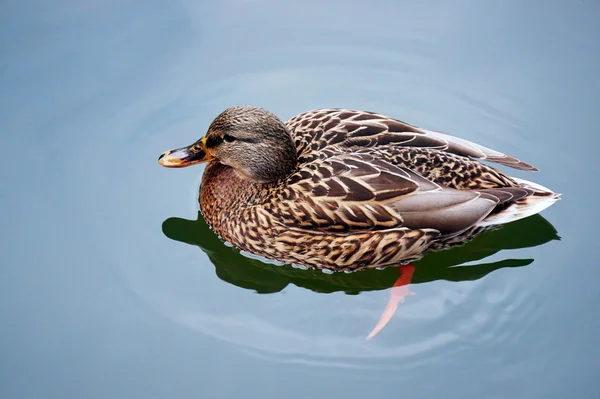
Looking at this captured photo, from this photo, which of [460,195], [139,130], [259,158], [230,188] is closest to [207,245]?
[230,188]

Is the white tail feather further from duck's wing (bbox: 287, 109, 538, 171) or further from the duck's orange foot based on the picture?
the duck's orange foot

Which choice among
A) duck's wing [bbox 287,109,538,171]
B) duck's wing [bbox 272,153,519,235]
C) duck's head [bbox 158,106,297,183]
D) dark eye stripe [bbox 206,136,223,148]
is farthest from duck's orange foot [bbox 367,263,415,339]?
dark eye stripe [bbox 206,136,223,148]

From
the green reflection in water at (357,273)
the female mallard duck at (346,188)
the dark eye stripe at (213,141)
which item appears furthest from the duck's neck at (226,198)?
the dark eye stripe at (213,141)

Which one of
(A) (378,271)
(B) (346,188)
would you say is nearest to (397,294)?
(A) (378,271)

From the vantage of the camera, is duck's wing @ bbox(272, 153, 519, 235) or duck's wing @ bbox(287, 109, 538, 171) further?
duck's wing @ bbox(287, 109, 538, 171)

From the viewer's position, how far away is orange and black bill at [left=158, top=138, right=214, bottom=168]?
5.43 metres

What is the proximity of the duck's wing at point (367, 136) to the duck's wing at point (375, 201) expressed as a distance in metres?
0.24

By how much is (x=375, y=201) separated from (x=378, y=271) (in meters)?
0.73

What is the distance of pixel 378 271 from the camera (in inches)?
217

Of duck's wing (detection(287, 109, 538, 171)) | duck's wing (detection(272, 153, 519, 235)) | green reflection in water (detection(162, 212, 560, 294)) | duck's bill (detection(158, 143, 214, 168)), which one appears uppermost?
duck's wing (detection(287, 109, 538, 171))

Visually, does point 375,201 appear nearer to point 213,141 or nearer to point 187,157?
point 213,141

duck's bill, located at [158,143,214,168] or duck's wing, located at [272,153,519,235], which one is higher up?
duck's wing, located at [272,153,519,235]
